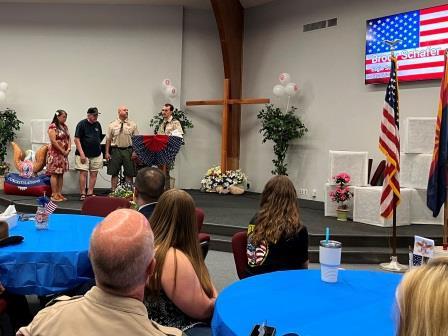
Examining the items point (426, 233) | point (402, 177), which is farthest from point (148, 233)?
point (402, 177)

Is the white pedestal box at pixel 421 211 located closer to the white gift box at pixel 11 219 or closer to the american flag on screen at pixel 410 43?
the american flag on screen at pixel 410 43

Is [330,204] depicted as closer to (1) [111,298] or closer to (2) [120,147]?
(2) [120,147]

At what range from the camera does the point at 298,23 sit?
9258 mm

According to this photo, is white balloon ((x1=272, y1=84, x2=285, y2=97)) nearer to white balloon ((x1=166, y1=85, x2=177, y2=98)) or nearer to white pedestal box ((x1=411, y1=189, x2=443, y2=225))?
white balloon ((x1=166, y1=85, x2=177, y2=98))

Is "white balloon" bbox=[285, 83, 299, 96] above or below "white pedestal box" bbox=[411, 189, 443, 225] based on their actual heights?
above

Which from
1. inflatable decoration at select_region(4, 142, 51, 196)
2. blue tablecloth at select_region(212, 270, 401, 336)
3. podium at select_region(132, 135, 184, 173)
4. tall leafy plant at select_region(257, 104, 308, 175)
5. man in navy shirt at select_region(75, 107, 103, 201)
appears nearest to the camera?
blue tablecloth at select_region(212, 270, 401, 336)

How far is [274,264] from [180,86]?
7931mm

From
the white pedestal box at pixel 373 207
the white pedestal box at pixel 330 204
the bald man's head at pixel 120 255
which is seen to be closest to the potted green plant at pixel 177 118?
the white pedestal box at pixel 330 204

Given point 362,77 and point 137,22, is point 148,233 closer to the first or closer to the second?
point 362,77

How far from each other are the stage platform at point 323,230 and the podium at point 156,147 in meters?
1.03

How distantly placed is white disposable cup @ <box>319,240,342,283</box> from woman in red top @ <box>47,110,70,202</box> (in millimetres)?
5892

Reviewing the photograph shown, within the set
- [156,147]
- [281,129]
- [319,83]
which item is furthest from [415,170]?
[156,147]

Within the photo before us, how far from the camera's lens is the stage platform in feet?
18.1

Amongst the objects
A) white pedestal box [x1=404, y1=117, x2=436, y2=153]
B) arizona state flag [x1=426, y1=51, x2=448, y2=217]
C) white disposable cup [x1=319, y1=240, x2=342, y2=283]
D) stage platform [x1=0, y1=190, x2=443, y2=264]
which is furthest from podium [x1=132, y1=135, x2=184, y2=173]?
white disposable cup [x1=319, y1=240, x2=342, y2=283]
